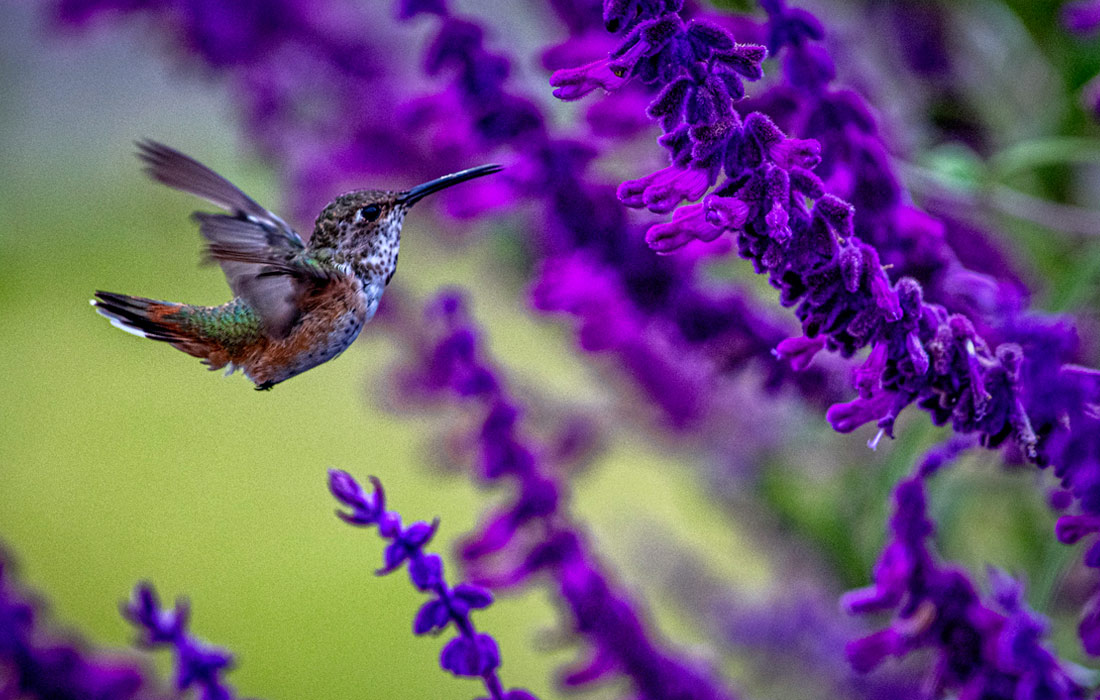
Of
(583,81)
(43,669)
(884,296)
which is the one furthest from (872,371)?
(43,669)

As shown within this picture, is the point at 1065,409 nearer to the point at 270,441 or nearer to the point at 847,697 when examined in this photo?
the point at 847,697

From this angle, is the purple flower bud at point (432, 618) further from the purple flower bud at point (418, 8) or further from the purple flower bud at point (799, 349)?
the purple flower bud at point (418, 8)

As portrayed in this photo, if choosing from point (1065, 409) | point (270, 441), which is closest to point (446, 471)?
point (1065, 409)

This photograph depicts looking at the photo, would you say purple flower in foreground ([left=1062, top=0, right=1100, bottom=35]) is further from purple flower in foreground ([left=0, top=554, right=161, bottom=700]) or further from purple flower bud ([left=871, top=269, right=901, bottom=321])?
purple flower in foreground ([left=0, top=554, right=161, bottom=700])

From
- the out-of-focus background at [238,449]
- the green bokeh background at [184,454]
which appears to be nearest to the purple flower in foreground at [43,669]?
the out-of-focus background at [238,449]

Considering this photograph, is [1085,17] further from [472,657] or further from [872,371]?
[472,657]
